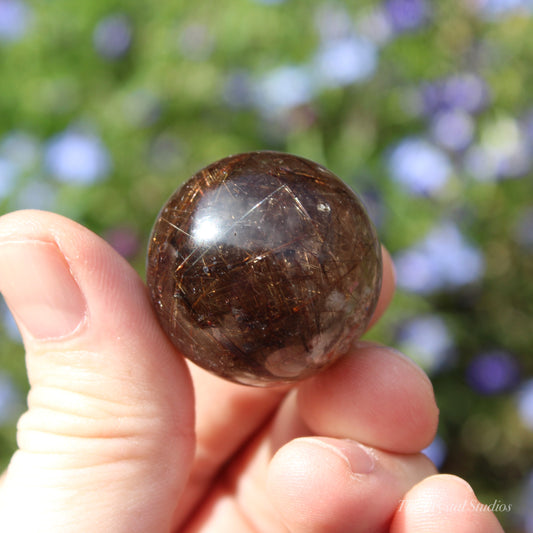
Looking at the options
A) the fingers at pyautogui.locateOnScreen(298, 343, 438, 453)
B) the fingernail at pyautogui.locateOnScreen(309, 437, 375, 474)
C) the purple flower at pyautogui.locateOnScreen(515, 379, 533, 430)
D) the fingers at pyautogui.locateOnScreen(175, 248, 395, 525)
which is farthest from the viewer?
the purple flower at pyautogui.locateOnScreen(515, 379, 533, 430)

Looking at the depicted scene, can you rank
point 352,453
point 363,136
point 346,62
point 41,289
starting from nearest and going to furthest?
point 41,289, point 352,453, point 346,62, point 363,136

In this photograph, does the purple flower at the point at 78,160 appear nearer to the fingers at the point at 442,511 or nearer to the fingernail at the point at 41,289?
the fingernail at the point at 41,289

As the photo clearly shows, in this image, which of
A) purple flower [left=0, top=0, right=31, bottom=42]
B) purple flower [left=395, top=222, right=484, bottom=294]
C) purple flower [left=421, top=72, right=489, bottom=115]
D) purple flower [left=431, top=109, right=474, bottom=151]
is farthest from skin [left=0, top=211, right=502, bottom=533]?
purple flower [left=0, top=0, right=31, bottom=42]

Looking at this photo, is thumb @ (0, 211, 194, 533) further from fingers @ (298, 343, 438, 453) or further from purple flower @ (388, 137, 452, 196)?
purple flower @ (388, 137, 452, 196)

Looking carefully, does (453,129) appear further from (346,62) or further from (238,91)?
(238,91)

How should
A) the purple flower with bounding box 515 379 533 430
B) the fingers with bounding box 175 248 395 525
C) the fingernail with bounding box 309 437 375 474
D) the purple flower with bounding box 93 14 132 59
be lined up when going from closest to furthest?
the fingernail with bounding box 309 437 375 474, the fingers with bounding box 175 248 395 525, the purple flower with bounding box 515 379 533 430, the purple flower with bounding box 93 14 132 59

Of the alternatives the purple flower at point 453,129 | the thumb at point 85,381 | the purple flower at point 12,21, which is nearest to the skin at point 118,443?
the thumb at point 85,381

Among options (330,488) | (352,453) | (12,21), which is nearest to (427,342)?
(352,453)
